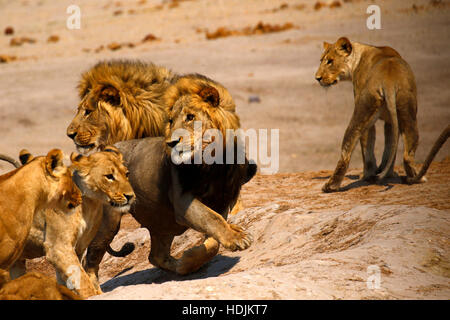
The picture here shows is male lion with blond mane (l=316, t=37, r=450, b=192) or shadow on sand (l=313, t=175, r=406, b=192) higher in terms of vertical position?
male lion with blond mane (l=316, t=37, r=450, b=192)

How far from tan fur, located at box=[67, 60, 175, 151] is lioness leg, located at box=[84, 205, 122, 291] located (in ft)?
3.36

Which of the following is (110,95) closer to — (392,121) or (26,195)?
(26,195)

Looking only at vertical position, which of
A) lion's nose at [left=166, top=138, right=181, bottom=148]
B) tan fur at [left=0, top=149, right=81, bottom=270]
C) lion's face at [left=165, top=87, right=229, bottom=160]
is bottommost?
tan fur at [left=0, top=149, right=81, bottom=270]

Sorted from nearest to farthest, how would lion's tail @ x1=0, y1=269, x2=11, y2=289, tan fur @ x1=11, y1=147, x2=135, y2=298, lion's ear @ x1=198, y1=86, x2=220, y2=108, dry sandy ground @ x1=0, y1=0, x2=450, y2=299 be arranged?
lion's tail @ x1=0, y1=269, x2=11, y2=289 → dry sandy ground @ x1=0, y1=0, x2=450, y2=299 → tan fur @ x1=11, y1=147, x2=135, y2=298 → lion's ear @ x1=198, y1=86, x2=220, y2=108

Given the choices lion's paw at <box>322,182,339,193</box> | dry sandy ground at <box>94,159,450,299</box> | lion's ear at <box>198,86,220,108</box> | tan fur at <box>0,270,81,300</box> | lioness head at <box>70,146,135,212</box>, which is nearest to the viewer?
tan fur at <box>0,270,81,300</box>

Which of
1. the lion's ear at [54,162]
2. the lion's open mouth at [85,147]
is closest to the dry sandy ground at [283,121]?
the lion's ear at [54,162]

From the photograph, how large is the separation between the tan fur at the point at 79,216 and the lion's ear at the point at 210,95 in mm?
855

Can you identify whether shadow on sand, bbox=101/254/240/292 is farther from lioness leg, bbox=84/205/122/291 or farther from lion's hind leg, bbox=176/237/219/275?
lioness leg, bbox=84/205/122/291

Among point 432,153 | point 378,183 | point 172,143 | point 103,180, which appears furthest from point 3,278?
point 378,183

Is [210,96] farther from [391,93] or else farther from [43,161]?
[391,93]

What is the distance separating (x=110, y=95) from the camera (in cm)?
766

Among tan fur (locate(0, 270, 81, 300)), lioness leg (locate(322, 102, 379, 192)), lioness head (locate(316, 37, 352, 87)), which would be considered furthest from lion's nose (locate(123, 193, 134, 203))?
lioness head (locate(316, 37, 352, 87))

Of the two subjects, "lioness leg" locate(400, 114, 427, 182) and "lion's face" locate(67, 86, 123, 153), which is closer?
"lion's face" locate(67, 86, 123, 153)

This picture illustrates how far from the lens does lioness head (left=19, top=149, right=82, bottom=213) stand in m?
5.45
